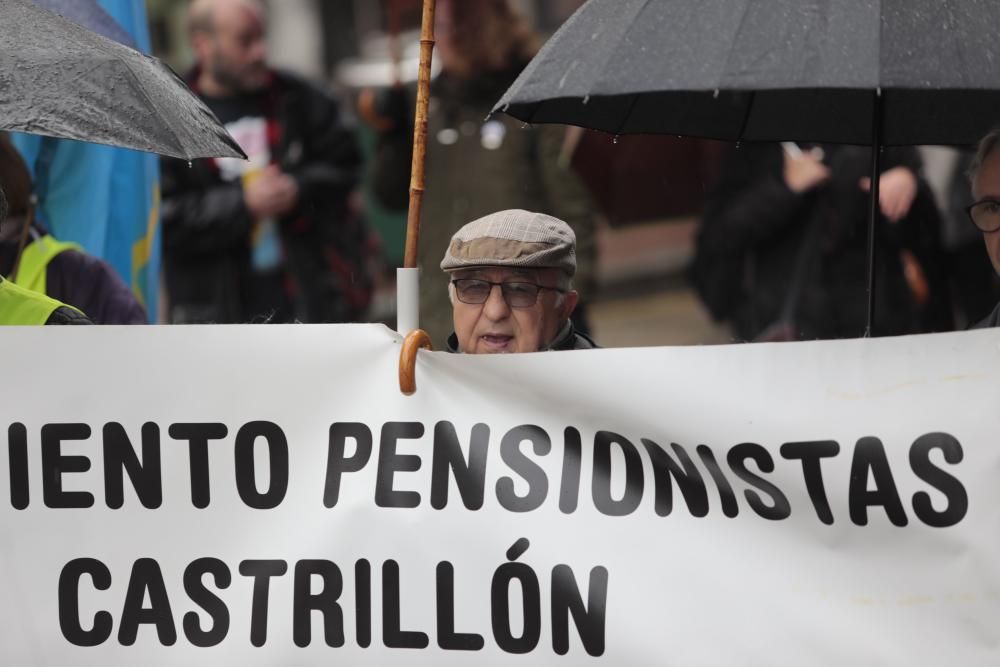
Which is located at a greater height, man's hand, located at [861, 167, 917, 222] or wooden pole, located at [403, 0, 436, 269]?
man's hand, located at [861, 167, 917, 222]

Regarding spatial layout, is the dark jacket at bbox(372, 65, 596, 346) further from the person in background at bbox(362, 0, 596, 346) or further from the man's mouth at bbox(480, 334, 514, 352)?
the man's mouth at bbox(480, 334, 514, 352)

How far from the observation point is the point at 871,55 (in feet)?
10.3

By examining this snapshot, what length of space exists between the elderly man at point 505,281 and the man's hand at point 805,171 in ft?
9.25

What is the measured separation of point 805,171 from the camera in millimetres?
6645

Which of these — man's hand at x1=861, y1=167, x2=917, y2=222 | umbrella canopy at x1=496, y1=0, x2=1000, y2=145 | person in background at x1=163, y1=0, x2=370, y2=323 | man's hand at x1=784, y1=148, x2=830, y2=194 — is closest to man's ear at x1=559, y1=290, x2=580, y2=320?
umbrella canopy at x1=496, y1=0, x2=1000, y2=145

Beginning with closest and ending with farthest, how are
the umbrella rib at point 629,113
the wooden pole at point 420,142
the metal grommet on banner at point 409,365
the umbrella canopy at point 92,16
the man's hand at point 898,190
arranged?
the metal grommet on banner at point 409,365, the wooden pole at point 420,142, the umbrella rib at point 629,113, the umbrella canopy at point 92,16, the man's hand at point 898,190

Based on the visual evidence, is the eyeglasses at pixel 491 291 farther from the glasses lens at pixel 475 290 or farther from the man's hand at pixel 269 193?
the man's hand at pixel 269 193

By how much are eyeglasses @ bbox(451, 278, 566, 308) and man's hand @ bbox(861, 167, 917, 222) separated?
2.75m

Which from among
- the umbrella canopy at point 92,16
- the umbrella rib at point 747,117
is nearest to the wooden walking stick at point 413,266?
the umbrella rib at point 747,117

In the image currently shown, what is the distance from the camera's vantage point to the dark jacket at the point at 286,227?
6887mm

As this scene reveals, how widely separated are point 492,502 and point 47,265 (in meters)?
2.00

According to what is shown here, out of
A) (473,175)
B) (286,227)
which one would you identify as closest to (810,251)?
(473,175)

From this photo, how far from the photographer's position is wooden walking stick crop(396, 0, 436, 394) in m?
3.24

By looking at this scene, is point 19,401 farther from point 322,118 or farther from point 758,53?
point 322,118
